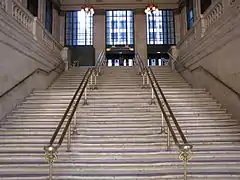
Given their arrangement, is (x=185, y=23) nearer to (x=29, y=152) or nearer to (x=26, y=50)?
(x=26, y=50)

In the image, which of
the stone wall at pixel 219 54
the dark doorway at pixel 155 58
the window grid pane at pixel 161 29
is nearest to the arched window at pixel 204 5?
the stone wall at pixel 219 54

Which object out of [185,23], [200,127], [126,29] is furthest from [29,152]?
[126,29]

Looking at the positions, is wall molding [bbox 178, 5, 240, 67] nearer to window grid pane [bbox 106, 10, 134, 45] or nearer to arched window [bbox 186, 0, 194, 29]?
arched window [bbox 186, 0, 194, 29]

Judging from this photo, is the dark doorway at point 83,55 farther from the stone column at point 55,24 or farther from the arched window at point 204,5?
the arched window at point 204,5

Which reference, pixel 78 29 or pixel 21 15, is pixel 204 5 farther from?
pixel 78 29

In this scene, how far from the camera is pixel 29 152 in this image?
5.48m

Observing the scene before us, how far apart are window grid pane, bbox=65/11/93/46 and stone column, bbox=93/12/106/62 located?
2.84ft

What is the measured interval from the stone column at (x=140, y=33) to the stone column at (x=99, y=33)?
2140 mm

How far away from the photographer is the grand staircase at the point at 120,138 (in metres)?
4.82

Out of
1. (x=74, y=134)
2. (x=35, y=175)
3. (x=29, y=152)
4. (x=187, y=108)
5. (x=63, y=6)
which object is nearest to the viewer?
(x=35, y=175)

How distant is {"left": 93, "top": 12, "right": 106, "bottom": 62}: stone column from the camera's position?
65.6 ft

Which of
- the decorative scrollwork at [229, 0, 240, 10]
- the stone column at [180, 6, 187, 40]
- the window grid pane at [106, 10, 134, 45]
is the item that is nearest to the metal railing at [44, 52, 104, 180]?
the decorative scrollwork at [229, 0, 240, 10]

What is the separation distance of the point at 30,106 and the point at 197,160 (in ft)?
15.5

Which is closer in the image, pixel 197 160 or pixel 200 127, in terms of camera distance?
pixel 197 160
